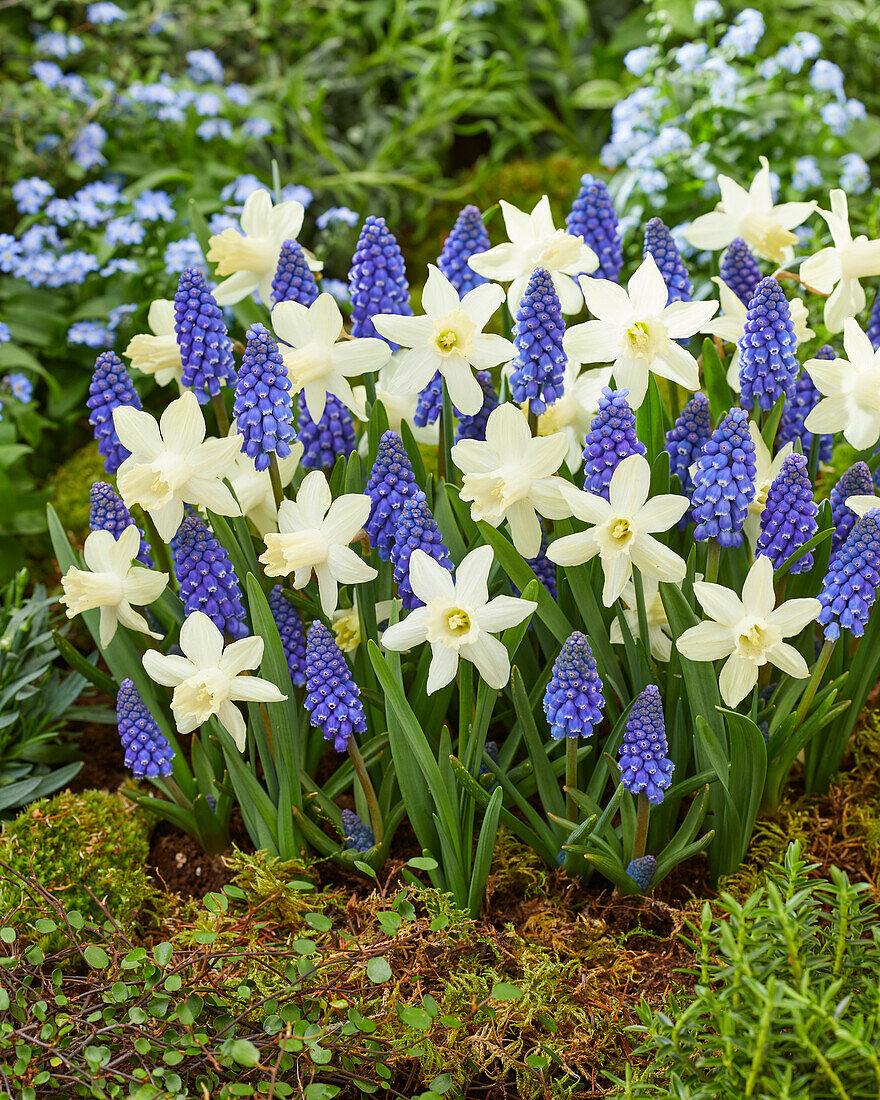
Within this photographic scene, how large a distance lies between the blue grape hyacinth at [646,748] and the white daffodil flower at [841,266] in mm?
991

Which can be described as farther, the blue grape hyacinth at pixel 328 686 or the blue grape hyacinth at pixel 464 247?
the blue grape hyacinth at pixel 464 247

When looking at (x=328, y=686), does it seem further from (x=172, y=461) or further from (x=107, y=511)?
(x=107, y=511)

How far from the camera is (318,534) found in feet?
6.84

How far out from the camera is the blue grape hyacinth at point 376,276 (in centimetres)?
236

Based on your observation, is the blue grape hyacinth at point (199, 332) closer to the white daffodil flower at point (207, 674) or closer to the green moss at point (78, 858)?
the white daffodil flower at point (207, 674)

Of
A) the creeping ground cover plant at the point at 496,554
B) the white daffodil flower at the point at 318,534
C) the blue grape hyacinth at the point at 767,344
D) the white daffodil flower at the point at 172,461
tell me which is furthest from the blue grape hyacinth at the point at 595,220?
the white daffodil flower at the point at 172,461

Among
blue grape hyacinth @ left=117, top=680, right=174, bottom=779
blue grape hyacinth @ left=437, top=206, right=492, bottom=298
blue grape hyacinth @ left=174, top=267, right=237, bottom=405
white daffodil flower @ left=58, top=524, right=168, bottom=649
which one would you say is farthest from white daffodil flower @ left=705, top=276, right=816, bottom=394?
blue grape hyacinth @ left=117, top=680, right=174, bottom=779

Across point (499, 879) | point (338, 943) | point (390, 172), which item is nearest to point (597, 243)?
point (499, 879)

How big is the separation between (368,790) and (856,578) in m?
1.12

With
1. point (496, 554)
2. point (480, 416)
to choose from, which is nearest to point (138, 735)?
point (496, 554)

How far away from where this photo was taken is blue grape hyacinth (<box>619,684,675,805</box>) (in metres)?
1.95

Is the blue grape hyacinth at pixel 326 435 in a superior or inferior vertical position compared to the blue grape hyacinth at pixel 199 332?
inferior

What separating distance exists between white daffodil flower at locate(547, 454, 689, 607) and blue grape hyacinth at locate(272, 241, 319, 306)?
0.81 m

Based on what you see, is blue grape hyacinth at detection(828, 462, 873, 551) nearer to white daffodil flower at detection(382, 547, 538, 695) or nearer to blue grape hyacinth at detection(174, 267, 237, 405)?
white daffodil flower at detection(382, 547, 538, 695)
